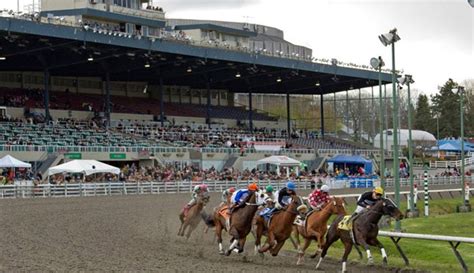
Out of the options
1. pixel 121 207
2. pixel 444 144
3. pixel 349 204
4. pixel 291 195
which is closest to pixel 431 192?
pixel 349 204

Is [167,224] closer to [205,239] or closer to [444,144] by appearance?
[205,239]

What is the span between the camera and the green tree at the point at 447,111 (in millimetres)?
104812

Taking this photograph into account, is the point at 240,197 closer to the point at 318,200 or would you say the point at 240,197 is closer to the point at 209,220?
the point at 318,200

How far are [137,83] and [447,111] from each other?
51580 millimetres

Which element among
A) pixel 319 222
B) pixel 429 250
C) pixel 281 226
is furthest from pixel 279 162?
pixel 281 226

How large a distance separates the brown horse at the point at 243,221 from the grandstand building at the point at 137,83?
96.4 feet

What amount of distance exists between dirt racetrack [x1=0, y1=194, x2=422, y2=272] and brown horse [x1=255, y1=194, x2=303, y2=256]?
0.30m

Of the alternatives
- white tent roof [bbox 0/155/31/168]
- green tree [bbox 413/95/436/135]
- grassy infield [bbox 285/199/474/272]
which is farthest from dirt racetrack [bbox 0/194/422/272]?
green tree [bbox 413/95/436/135]

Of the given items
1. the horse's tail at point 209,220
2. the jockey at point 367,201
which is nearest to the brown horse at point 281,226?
the jockey at point 367,201

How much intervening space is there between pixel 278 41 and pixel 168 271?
8569 cm

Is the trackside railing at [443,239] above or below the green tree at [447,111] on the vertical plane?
below

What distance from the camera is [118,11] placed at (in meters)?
60.4

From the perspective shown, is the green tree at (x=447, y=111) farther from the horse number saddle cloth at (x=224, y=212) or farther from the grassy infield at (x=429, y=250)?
the horse number saddle cloth at (x=224, y=212)

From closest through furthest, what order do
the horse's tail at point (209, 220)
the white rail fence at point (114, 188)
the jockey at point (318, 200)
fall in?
the jockey at point (318, 200) → the horse's tail at point (209, 220) → the white rail fence at point (114, 188)
